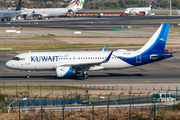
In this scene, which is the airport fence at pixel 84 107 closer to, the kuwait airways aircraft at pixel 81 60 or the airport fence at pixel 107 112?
the airport fence at pixel 107 112

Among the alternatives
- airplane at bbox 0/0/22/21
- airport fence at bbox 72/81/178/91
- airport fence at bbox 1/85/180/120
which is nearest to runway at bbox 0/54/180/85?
airport fence at bbox 72/81/178/91

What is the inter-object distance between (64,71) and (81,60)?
12.0ft

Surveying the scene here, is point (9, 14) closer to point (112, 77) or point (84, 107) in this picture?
point (112, 77)

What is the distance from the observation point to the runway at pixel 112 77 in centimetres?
4931

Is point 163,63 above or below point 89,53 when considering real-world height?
below

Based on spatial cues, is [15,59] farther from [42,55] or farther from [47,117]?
[47,117]

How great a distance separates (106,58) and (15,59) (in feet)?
50.2

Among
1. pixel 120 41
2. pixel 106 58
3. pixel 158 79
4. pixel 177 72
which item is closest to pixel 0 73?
pixel 106 58

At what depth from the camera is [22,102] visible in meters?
33.7

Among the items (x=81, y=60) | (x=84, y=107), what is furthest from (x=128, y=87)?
(x=84, y=107)

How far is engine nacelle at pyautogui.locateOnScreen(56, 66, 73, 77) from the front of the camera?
49969 millimetres

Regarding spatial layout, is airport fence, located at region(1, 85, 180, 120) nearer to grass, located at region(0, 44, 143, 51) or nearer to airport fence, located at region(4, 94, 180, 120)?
airport fence, located at region(4, 94, 180, 120)

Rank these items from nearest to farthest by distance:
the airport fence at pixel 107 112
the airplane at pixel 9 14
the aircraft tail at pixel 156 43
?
the airport fence at pixel 107 112 < the aircraft tail at pixel 156 43 < the airplane at pixel 9 14

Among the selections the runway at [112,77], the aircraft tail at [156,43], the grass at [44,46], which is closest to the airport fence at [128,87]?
the runway at [112,77]
